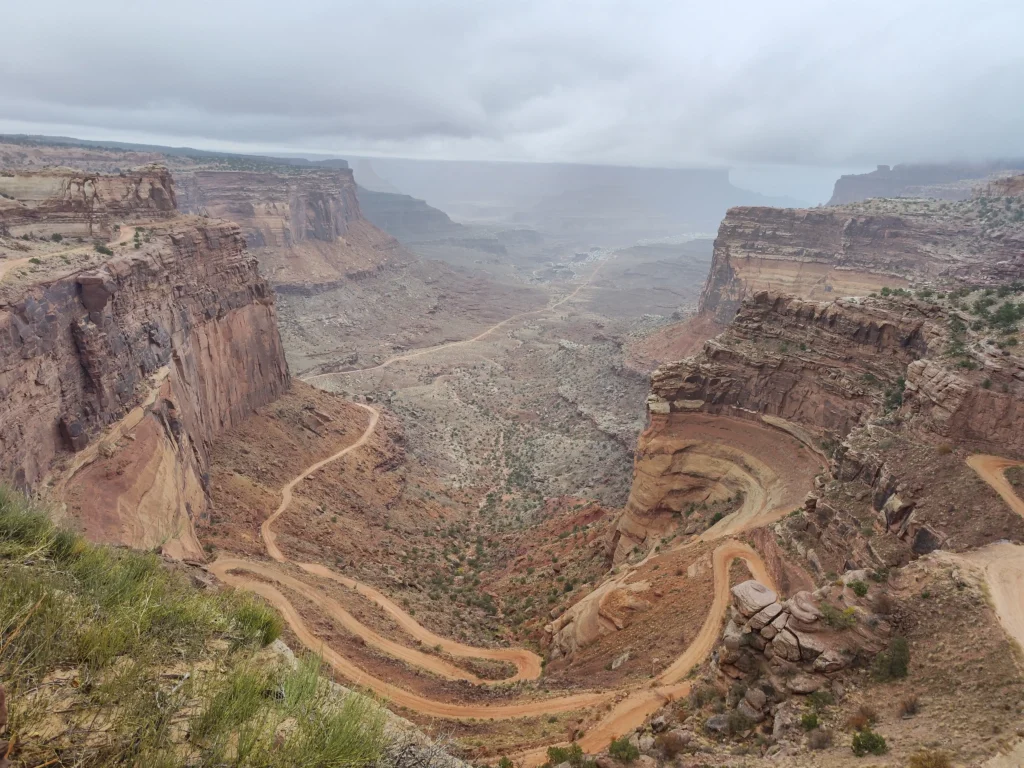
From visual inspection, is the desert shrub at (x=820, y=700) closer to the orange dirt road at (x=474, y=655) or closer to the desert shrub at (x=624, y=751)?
the desert shrub at (x=624, y=751)

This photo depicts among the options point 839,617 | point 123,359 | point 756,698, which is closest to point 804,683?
point 756,698

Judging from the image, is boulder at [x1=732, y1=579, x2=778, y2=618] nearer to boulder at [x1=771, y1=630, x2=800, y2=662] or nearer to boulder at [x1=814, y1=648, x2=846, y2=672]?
boulder at [x1=771, y1=630, x2=800, y2=662]

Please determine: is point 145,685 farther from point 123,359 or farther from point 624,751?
point 123,359

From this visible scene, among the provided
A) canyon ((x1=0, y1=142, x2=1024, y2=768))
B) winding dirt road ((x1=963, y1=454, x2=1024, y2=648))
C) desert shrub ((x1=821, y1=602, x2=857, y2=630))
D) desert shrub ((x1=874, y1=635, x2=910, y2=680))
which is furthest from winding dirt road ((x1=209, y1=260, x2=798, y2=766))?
winding dirt road ((x1=963, y1=454, x2=1024, y2=648))

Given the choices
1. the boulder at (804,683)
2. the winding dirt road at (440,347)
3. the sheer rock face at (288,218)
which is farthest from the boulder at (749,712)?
the sheer rock face at (288,218)

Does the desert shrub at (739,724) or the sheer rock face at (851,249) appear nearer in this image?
the desert shrub at (739,724)

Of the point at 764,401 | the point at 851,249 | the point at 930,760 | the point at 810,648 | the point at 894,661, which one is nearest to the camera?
the point at 930,760

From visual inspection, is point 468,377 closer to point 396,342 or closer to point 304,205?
point 396,342
